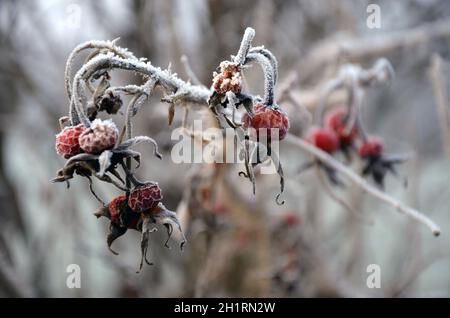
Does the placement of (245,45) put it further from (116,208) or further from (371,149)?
(371,149)

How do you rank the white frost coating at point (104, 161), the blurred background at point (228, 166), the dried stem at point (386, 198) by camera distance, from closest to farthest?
the white frost coating at point (104, 161) → the dried stem at point (386, 198) → the blurred background at point (228, 166)

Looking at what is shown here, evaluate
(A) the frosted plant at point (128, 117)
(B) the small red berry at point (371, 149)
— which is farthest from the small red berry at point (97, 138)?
(B) the small red berry at point (371, 149)

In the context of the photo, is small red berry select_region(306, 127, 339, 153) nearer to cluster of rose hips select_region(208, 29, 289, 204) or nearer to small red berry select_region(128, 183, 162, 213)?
cluster of rose hips select_region(208, 29, 289, 204)

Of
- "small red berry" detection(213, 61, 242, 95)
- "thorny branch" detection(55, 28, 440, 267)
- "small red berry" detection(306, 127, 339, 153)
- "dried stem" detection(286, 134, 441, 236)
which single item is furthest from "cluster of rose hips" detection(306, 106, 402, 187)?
"small red berry" detection(213, 61, 242, 95)

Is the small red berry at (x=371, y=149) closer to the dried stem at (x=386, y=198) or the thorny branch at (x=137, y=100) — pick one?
the dried stem at (x=386, y=198)

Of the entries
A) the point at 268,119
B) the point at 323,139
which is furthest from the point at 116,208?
the point at 323,139
